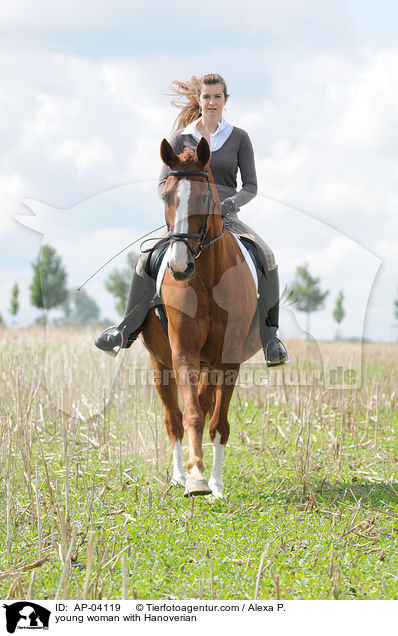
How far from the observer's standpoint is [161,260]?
567 cm

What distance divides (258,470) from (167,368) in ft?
4.87

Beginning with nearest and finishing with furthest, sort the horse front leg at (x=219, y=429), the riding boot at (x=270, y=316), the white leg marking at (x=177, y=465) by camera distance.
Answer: the horse front leg at (x=219, y=429)
the riding boot at (x=270, y=316)
the white leg marking at (x=177, y=465)

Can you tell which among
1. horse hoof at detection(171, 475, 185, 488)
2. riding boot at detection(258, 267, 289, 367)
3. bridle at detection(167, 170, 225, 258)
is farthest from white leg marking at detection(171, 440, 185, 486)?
bridle at detection(167, 170, 225, 258)

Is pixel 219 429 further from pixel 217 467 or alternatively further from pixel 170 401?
pixel 170 401

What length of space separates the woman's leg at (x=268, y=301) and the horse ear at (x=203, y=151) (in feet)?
4.10

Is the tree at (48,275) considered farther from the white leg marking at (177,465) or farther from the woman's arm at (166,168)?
the white leg marking at (177,465)

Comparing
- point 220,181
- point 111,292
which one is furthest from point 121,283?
point 220,181

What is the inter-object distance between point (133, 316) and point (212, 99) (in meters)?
2.11

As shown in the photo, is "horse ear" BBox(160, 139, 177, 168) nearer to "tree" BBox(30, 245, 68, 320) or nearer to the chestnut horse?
the chestnut horse

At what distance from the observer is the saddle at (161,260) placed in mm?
5547

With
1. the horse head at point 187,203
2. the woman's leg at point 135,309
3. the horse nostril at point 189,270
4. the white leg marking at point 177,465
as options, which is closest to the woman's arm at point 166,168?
the horse head at point 187,203

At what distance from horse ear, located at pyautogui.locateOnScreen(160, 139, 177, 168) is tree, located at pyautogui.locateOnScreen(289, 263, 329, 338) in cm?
161

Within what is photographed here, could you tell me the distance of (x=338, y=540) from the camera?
4.55 metres

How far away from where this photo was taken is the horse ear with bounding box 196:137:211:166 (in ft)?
15.3
